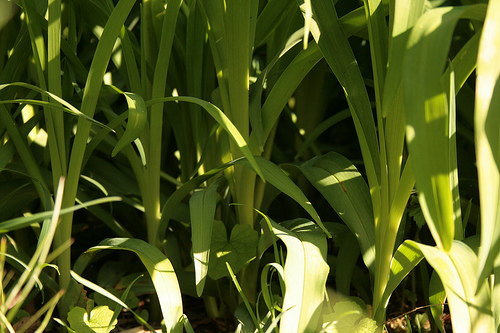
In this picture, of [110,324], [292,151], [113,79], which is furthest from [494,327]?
[113,79]

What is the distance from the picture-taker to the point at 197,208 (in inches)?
26.5

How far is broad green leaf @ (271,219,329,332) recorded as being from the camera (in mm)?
560

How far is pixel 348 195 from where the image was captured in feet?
2.31

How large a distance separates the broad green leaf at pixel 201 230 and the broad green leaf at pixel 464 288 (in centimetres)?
27

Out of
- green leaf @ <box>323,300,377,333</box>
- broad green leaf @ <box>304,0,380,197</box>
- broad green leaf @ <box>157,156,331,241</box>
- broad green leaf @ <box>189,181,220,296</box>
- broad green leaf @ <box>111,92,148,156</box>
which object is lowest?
green leaf @ <box>323,300,377,333</box>

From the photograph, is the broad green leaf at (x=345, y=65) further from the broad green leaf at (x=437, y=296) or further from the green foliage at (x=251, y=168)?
the broad green leaf at (x=437, y=296)

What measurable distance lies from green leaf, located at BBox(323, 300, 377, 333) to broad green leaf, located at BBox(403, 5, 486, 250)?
0.22 meters

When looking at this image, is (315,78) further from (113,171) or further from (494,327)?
(494,327)

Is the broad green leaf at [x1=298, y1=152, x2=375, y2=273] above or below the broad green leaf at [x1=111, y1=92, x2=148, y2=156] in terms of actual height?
below

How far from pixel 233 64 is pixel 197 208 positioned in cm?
22

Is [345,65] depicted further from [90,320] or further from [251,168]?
[90,320]

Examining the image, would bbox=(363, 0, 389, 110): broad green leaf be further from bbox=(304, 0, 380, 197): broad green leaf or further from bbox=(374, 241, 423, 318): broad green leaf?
bbox=(374, 241, 423, 318): broad green leaf

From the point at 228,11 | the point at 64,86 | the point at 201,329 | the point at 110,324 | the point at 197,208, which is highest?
the point at 228,11

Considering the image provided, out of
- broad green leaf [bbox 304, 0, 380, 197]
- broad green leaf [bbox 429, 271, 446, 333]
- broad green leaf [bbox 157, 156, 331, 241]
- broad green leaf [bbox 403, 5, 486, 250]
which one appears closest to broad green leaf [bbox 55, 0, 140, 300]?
broad green leaf [bbox 157, 156, 331, 241]
